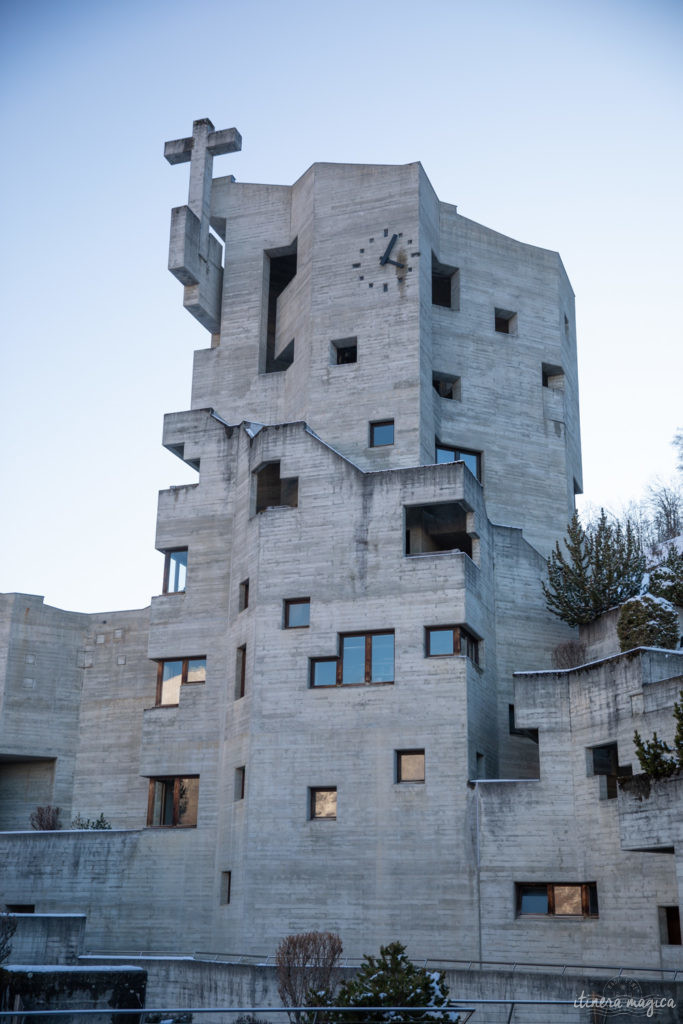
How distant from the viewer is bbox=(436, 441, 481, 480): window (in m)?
42.3

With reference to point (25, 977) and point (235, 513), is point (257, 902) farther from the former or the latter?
point (235, 513)

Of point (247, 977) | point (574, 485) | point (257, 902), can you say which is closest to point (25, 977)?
point (247, 977)

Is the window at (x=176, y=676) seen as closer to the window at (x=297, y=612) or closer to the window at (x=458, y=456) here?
the window at (x=297, y=612)

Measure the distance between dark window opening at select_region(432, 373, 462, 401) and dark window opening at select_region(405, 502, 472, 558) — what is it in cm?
613

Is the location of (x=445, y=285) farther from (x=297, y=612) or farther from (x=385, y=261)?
(x=297, y=612)

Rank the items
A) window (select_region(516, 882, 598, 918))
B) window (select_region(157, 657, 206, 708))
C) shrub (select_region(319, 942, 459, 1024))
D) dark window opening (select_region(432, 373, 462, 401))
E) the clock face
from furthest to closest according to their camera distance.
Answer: dark window opening (select_region(432, 373, 462, 401)) < the clock face < window (select_region(157, 657, 206, 708)) < window (select_region(516, 882, 598, 918)) < shrub (select_region(319, 942, 459, 1024))

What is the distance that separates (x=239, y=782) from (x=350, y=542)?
8237 mm

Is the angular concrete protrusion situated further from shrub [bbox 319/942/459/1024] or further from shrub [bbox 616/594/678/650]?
shrub [bbox 319/942/459/1024]

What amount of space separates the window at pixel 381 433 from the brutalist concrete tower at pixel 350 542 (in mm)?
95

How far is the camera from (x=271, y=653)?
36188mm

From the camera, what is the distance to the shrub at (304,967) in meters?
26.9

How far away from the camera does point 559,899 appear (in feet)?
102

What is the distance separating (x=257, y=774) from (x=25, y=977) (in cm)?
1063

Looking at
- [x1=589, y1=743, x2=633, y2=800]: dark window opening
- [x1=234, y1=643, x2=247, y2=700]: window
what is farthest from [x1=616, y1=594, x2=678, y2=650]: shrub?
[x1=234, y1=643, x2=247, y2=700]: window
